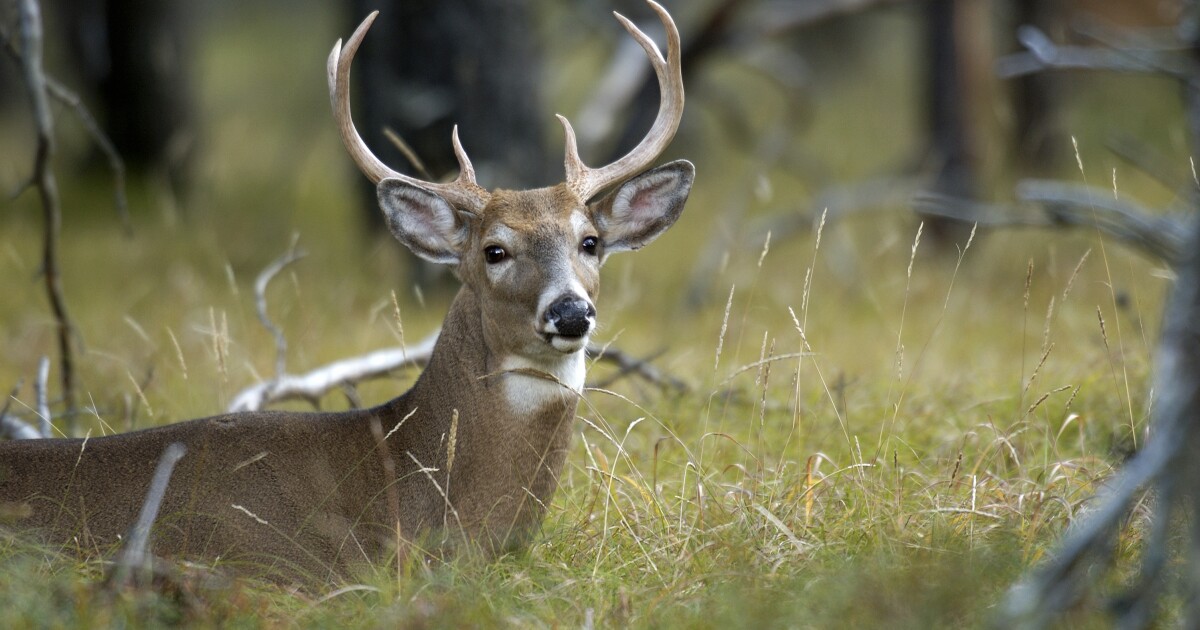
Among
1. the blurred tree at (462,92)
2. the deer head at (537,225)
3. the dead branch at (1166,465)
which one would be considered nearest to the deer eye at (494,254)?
the deer head at (537,225)

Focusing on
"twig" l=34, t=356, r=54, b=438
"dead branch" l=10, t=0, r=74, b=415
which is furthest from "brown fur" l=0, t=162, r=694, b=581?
"dead branch" l=10, t=0, r=74, b=415

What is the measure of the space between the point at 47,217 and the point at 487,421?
8.02ft

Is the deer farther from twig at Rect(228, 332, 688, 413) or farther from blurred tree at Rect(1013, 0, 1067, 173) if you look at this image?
blurred tree at Rect(1013, 0, 1067, 173)

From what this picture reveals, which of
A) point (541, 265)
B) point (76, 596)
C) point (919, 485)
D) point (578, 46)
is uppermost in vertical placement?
point (541, 265)

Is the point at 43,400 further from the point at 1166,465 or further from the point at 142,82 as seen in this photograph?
the point at 142,82

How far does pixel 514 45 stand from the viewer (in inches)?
341

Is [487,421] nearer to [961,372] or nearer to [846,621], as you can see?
[846,621]

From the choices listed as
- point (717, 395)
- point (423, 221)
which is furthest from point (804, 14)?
point (423, 221)

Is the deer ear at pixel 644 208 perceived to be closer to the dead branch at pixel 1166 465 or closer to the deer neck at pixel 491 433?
the deer neck at pixel 491 433

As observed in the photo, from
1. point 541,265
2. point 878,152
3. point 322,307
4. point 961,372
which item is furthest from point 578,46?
point 541,265

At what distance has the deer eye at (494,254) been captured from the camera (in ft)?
13.7

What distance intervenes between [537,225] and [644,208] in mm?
484

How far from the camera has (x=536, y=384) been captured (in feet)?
13.4

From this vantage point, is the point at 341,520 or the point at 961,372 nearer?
the point at 341,520
